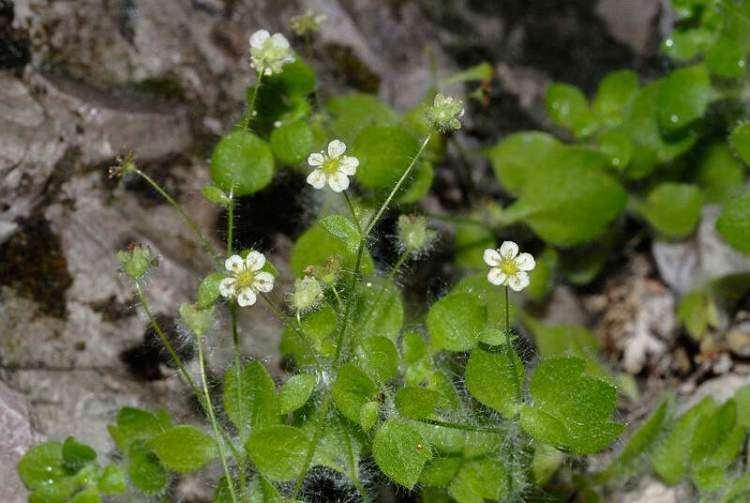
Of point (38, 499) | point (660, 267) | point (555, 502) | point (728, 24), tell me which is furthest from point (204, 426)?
point (728, 24)

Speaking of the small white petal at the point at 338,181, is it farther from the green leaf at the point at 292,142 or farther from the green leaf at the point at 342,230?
the green leaf at the point at 292,142

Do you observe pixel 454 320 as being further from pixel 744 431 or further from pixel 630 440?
pixel 744 431

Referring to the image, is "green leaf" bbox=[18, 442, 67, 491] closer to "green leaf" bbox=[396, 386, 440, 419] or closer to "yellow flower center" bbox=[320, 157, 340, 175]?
"green leaf" bbox=[396, 386, 440, 419]

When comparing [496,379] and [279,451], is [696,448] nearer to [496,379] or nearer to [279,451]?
[496,379]

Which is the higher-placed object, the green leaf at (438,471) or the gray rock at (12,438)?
the gray rock at (12,438)

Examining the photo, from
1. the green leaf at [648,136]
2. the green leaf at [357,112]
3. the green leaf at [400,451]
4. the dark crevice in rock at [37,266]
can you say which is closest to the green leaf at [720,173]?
the green leaf at [648,136]

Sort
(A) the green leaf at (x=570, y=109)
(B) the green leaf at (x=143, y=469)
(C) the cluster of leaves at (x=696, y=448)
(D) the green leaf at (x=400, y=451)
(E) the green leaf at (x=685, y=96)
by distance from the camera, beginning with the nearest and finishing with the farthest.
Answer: (D) the green leaf at (x=400, y=451)
(B) the green leaf at (x=143, y=469)
(C) the cluster of leaves at (x=696, y=448)
(E) the green leaf at (x=685, y=96)
(A) the green leaf at (x=570, y=109)

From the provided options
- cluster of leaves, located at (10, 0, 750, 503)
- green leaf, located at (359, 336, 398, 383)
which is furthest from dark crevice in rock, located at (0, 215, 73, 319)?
green leaf, located at (359, 336, 398, 383)
